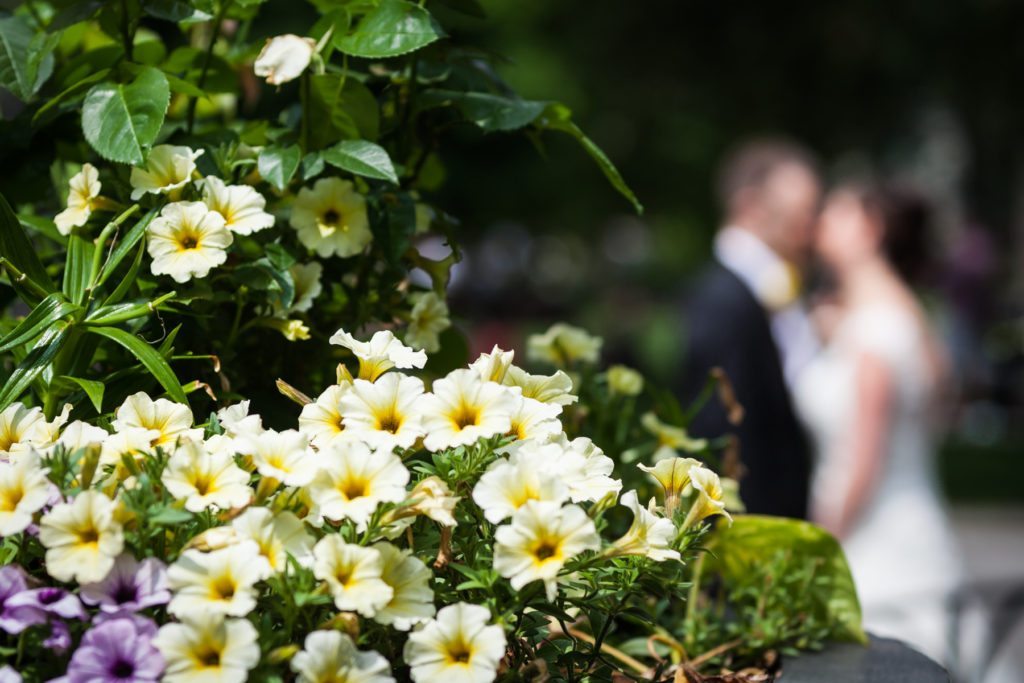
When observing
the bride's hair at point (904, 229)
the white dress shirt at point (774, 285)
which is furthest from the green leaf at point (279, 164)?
the bride's hair at point (904, 229)

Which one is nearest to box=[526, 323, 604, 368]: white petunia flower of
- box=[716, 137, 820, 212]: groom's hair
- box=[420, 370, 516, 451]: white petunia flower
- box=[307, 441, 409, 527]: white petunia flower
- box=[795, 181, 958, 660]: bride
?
box=[420, 370, 516, 451]: white petunia flower

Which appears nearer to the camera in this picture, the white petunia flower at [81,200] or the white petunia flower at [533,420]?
the white petunia flower at [533,420]

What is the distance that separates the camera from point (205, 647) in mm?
889

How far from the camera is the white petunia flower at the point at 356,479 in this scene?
0.97 meters

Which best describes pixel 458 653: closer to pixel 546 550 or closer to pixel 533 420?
pixel 546 550

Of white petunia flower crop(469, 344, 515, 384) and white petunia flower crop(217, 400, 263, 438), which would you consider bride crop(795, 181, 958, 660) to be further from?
white petunia flower crop(217, 400, 263, 438)

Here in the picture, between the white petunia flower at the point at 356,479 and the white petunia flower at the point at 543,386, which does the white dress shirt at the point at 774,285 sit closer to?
the white petunia flower at the point at 543,386

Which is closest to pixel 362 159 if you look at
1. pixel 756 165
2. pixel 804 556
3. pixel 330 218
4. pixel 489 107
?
pixel 330 218

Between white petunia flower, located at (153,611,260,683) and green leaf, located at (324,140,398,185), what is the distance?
0.58m

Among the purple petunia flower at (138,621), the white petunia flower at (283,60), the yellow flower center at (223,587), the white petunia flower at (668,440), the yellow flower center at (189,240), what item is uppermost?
the white petunia flower at (283,60)

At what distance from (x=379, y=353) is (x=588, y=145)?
43cm

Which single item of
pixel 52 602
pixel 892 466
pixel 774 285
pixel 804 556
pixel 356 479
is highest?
pixel 356 479

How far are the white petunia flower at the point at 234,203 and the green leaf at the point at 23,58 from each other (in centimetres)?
31

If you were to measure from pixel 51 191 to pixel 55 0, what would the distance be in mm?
340
